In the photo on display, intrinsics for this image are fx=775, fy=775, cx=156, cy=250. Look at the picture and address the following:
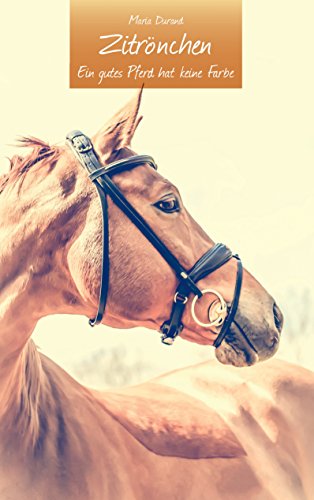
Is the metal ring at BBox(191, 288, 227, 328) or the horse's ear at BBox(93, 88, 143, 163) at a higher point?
the horse's ear at BBox(93, 88, 143, 163)

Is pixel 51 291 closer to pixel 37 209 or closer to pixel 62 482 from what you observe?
pixel 37 209

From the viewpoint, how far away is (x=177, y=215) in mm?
2850

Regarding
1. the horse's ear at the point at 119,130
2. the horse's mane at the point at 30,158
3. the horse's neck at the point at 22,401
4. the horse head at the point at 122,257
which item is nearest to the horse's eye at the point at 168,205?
the horse head at the point at 122,257

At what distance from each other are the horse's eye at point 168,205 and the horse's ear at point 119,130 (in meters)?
0.26

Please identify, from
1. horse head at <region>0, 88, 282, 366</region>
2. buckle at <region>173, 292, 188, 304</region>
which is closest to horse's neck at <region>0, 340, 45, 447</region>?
horse head at <region>0, 88, 282, 366</region>

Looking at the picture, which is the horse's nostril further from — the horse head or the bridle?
the bridle

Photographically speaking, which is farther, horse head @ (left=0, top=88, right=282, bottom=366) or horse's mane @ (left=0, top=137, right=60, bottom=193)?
horse's mane @ (left=0, top=137, right=60, bottom=193)

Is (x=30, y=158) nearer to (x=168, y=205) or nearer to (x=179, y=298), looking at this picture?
(x=168, y=205)

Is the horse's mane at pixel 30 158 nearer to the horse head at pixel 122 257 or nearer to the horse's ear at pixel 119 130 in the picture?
the horse head at pixel 122 257

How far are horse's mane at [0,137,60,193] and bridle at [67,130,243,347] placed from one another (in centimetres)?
13

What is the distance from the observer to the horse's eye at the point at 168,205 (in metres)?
2.83

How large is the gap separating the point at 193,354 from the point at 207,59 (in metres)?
5.41

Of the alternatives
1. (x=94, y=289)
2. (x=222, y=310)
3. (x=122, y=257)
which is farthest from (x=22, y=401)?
(x=222, y=310)

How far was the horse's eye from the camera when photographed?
283 centimetres
